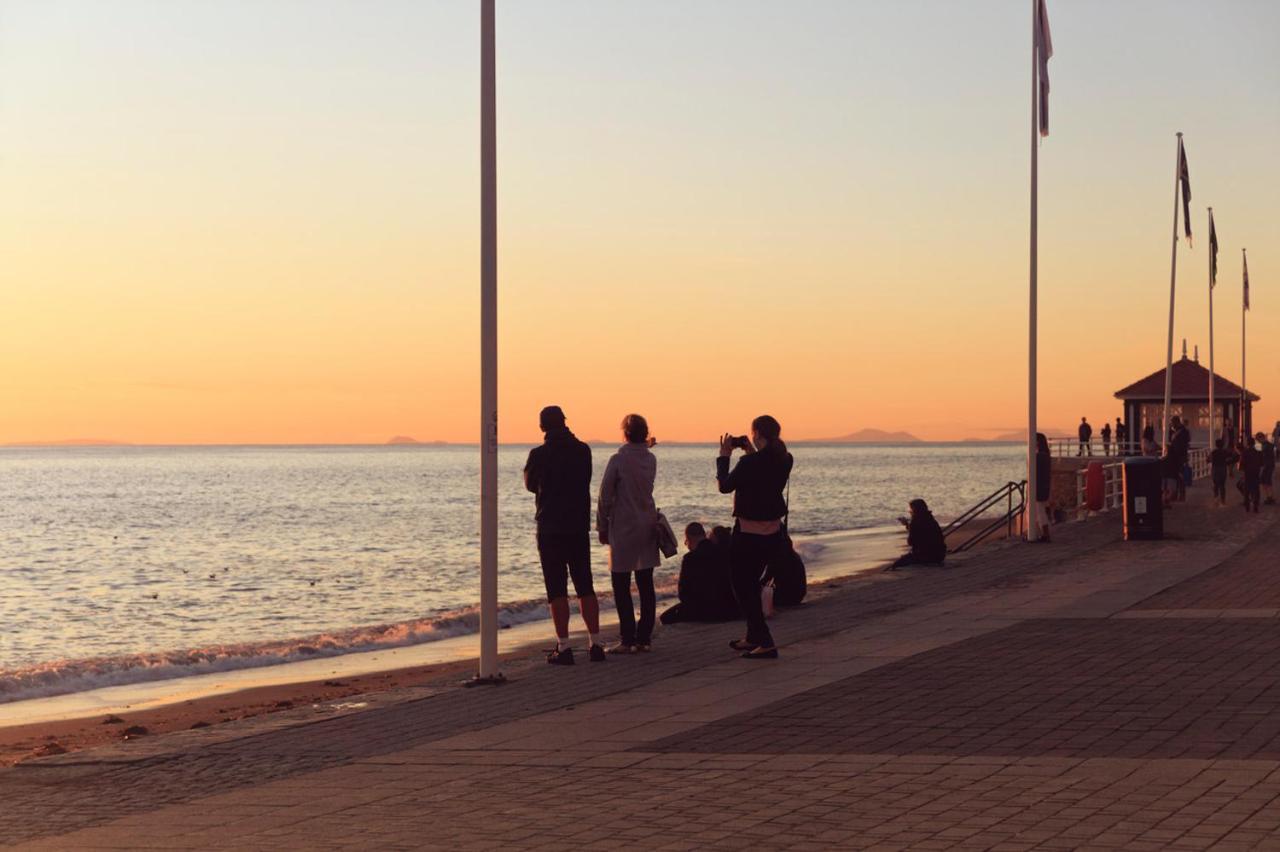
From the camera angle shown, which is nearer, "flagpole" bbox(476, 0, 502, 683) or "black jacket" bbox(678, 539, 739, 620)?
"flagpole" bbox(476, 0, 502, 683)

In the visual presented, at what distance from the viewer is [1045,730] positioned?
922 cm

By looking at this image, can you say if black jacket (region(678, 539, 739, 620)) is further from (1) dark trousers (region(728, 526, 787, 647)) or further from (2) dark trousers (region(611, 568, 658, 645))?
(1) dark trousers (region(728, 526, 787, 647))

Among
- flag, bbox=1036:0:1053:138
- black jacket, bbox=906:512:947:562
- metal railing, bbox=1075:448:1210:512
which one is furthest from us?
metal railing, bbox=1075:448:1210:512

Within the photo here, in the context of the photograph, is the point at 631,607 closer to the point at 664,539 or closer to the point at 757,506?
the point at 664,539

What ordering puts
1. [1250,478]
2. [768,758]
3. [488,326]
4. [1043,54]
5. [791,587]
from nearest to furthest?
[768,758], [488,326], [791,587], [1043,54], [1250,478]

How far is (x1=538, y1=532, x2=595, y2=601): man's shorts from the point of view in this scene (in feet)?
42.0

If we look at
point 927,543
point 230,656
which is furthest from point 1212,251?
point 230,656

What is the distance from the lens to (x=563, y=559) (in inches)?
505

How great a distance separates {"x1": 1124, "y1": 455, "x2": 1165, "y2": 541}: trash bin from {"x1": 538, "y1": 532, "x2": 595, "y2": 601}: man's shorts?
14.8 metres

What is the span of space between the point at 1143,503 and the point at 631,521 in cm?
1463

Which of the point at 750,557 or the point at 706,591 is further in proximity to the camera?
the point at 706,591

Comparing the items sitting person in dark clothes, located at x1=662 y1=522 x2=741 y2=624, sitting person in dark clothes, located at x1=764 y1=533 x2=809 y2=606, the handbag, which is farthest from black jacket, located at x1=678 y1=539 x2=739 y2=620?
the handbag

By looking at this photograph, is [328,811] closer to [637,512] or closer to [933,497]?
[637,512]

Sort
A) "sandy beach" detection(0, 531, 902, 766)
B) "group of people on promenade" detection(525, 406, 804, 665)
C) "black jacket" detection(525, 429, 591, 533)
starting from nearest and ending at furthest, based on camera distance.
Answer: "group of people on promenade" detection(525, 406, 804, 665), "black jacket" detection(525, 429, 591, 533), "sandy beach" detection(0, 531, 902, 766)
